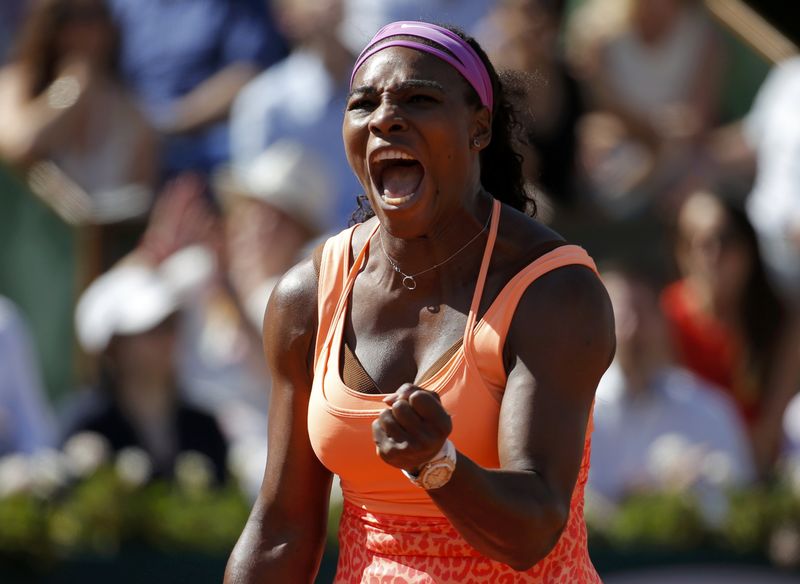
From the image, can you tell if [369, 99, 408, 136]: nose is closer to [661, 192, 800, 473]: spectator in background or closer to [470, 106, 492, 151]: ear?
[470, 106, 492, 151]: ear

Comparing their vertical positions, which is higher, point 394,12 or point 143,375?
point 394,12

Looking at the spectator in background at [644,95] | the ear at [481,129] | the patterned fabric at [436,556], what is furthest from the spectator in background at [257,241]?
the ear at [481,129]

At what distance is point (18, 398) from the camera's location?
5.81 meters

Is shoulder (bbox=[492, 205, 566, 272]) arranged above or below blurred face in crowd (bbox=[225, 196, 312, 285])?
above

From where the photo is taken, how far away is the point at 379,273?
96.7 inches

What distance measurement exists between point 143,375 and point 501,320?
4.07 metres

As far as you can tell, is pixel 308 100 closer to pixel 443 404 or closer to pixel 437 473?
pixel 443 404

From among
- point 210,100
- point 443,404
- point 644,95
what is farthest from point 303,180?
point 443,404

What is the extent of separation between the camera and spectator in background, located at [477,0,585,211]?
6367 mm

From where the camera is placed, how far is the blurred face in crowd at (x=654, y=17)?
6930mm

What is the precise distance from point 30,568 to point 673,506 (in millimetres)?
2310

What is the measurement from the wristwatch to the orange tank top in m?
0.20

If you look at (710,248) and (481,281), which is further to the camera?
(710,248)

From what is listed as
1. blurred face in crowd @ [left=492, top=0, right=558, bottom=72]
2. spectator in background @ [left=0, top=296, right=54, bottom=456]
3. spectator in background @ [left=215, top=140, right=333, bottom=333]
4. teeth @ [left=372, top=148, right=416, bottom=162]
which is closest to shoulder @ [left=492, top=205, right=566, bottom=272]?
teeth @ [left=372, top=148, right=416, bottom=162]
